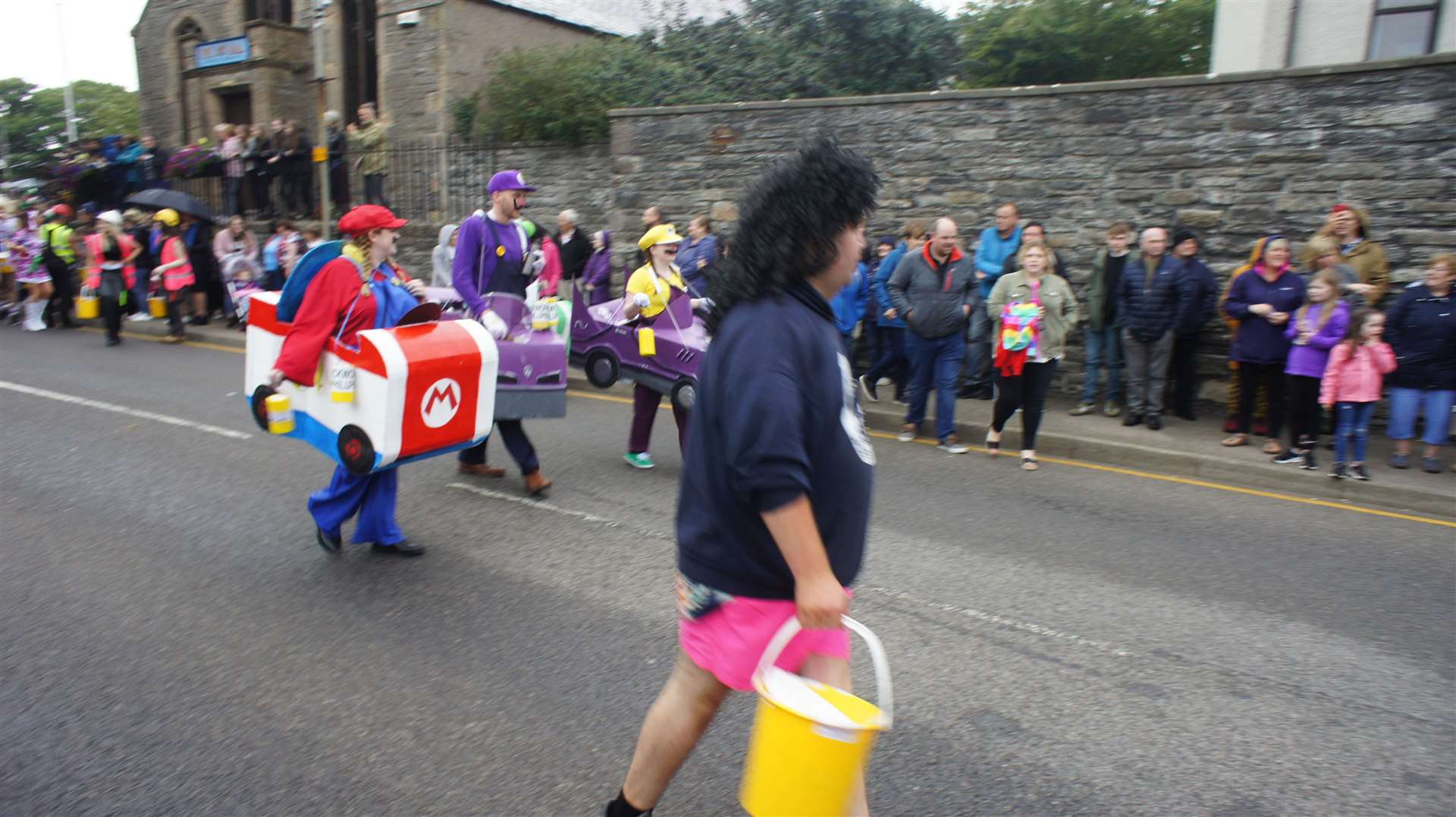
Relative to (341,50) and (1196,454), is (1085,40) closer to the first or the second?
(341,50)

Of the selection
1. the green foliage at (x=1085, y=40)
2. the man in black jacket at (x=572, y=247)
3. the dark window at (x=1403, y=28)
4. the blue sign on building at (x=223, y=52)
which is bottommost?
the man in black jacket at (x=572, y=247)

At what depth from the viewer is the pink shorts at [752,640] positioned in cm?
250

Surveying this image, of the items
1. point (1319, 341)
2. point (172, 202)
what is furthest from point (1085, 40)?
point (172, 202)

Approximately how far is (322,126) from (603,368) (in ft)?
37.0

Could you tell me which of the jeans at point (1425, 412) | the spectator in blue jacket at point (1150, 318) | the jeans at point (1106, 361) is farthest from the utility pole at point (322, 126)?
the jeans at point (1425, 412)

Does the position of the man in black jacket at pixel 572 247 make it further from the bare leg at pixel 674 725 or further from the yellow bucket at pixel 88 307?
the bare leg at pixel 674 725

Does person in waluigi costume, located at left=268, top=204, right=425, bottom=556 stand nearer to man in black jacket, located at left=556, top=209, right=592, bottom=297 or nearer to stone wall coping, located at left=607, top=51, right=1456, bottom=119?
stone wall coping, located at left=607, top=51, right=1456, bottom=119

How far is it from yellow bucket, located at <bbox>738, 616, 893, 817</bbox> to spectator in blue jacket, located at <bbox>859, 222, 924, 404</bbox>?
777 centimetres

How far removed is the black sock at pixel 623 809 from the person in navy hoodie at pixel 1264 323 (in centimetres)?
739

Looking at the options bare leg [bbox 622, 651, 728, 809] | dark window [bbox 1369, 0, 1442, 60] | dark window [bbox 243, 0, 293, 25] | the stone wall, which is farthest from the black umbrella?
dark window [bbox 1369, 0, 1442, 60]

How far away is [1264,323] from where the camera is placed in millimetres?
8719

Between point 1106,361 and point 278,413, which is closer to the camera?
point 278,413

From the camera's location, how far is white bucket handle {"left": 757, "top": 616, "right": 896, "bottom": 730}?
89.2 inches

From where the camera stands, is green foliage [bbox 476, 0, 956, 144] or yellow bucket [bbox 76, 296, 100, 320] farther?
green foliage [bbox 476, 0, 956, 144]
